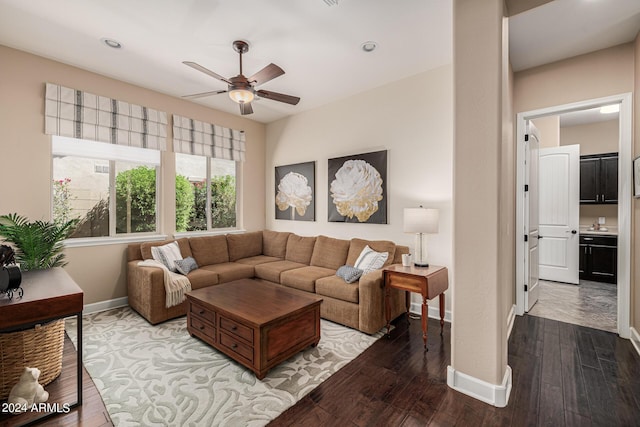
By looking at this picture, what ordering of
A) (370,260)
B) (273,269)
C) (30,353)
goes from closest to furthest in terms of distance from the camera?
(30,353)
(370,260)
(273,269)

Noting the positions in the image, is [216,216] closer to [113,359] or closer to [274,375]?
[113,359]

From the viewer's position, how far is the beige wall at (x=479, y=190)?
1867 millimetres

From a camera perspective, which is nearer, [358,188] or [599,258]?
[358,188]

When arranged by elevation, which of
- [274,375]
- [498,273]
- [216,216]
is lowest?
[274,375]

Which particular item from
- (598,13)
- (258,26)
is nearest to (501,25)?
(598,13)

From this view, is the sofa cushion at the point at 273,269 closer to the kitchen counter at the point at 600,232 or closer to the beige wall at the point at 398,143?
the beige wall at the point at 398,143

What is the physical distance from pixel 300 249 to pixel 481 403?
118 inches

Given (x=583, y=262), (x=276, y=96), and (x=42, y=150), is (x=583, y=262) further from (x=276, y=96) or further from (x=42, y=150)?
(x=42, y=150)

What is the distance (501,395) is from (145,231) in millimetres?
4487

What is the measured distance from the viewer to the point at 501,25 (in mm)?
1853

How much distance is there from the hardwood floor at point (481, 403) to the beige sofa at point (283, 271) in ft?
1.52

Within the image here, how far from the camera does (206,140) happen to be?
462 cm

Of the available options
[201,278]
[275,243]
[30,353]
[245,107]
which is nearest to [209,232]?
[275,243]

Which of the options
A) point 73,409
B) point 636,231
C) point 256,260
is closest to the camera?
point 73,409
